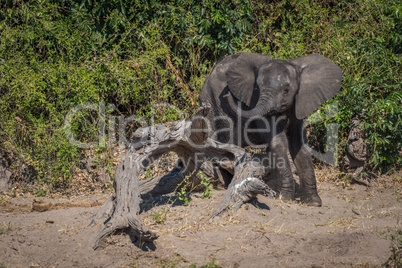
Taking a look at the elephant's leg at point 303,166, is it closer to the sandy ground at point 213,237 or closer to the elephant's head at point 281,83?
the sandy ground at point 213,237

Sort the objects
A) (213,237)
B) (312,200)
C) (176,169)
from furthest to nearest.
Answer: (176,169) < (312,200) < (213,237)

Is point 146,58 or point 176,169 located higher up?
point 146,58

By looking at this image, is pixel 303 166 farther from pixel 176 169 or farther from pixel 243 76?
pixel 176 169

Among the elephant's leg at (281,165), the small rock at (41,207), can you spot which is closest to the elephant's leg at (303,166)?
the elephant's leg at (281,165)

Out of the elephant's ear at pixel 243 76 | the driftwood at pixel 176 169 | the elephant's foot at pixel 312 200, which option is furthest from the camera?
the elephant's ear at pixel 243 76

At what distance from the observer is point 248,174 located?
5.97m

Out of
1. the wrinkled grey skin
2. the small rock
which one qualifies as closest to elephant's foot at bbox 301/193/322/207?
the wrinkled grey skin

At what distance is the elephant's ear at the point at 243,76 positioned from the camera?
7.05m

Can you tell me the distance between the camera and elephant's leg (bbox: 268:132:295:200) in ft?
21.6

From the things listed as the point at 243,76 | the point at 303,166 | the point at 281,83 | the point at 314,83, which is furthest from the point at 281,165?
the point at 243,76

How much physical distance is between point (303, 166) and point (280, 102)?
1.02m

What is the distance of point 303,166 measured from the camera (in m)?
6.82

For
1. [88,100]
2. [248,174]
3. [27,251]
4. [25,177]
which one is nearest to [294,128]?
[248,174]

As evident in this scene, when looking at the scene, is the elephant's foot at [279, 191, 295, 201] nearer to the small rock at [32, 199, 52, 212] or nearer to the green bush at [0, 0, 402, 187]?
the green bush at [0, 0, 402, 187]
